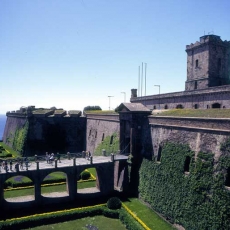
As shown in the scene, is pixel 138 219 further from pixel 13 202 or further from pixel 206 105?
pixel 206 105

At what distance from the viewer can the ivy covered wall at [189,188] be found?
17.9 m

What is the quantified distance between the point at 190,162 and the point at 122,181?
33.9 feet

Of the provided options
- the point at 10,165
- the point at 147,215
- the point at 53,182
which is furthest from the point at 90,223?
the point at 53,182

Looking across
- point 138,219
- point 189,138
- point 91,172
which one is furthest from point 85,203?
point 189,138

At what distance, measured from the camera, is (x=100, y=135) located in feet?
141

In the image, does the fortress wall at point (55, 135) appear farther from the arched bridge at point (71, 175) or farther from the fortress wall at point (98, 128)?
the arched bridge at point (71, 175)

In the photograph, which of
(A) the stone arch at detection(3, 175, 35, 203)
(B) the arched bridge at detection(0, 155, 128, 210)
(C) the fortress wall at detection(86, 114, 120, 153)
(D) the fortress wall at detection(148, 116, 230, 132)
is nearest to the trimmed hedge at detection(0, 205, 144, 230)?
(B) the arched bridge at detection(0, 155, 128, 210)

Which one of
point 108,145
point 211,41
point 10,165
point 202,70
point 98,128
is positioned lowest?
point 10,165

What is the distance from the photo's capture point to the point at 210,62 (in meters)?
38.9

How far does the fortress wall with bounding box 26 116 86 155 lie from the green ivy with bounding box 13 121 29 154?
0.84m

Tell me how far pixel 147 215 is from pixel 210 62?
26486mm

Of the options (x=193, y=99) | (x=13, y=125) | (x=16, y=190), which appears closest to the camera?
(x=16, y=190)

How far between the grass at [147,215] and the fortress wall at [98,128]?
12.7 m

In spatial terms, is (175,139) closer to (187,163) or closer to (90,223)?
(187,163)
